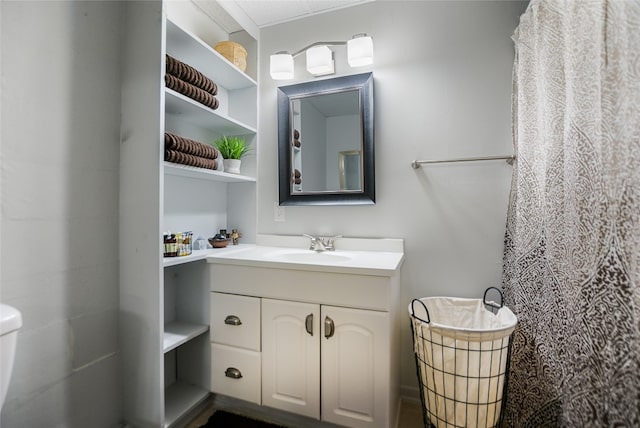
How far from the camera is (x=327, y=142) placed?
1.79 metres

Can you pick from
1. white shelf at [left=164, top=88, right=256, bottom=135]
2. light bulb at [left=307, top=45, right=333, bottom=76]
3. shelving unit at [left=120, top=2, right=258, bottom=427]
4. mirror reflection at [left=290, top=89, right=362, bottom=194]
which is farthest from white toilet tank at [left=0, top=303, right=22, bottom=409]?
light bulb at [left=307, top=45, right=333, bottom=76]

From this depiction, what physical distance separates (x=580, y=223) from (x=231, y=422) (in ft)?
5.30

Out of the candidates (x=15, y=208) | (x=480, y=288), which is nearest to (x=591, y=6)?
(x=480, y=288)

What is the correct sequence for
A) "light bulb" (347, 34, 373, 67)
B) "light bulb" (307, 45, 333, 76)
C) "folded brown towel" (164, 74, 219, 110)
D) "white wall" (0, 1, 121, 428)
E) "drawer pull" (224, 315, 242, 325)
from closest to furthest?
"white wall" (0, 1, 121, 428)
"folded brown towel" (164, 74, 219, 110)
"drawer pull" (224, 315, 242, 325)
"light bulb" (347, 34, 373, 67)
"light bulb" (307, 45, 333, 76)

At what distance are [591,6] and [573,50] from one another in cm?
11

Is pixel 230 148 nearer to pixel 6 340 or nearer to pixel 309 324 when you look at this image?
pixel 309 324

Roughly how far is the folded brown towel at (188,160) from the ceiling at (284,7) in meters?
0.99

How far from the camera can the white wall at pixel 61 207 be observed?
3.36 feet

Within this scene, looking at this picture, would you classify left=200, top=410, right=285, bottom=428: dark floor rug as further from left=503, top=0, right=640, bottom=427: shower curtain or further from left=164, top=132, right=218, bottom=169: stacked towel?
left=164, top=132, right=218, bottom=169: stacked towel

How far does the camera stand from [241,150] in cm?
182

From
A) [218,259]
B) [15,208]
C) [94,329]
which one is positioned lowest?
[94,329]

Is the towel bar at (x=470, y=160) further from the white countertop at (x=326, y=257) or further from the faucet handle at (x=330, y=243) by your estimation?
the faucet handle at (x=330, y=243)

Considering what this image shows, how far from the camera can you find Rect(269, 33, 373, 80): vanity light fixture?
1.64m

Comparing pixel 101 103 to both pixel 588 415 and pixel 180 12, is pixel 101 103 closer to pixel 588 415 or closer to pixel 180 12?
pixel 180 12
